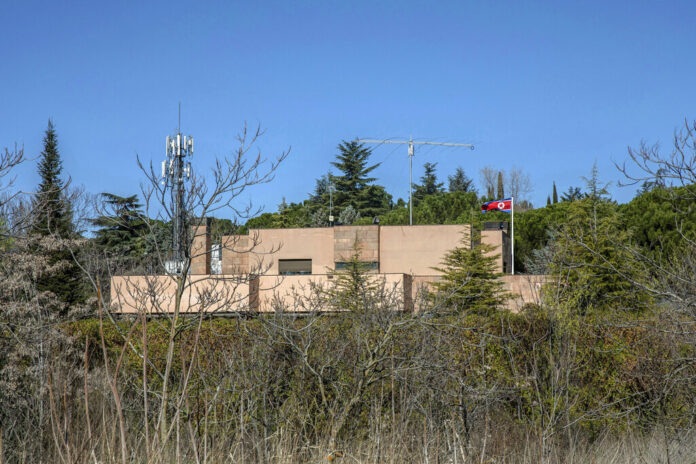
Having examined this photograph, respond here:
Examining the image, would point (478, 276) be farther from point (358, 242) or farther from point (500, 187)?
point (500, 187)

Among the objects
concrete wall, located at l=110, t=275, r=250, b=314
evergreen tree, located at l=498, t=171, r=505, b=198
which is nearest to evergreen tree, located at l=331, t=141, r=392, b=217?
evergreen tree, located at l=498, t=171, r=505, b=198

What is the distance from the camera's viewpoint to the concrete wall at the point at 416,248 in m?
31.6

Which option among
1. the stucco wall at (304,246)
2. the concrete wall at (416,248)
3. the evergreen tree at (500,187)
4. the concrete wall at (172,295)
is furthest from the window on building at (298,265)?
the evergreen tree at (500,187)

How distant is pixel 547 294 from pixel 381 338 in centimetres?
426

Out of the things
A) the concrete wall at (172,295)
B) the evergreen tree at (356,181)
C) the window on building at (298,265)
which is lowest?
the concrete wall at (172,295)

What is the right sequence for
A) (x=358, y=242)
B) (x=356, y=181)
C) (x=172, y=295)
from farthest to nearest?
(x=356, y=181) < (x=358, y=242) < (x=172, y=295)

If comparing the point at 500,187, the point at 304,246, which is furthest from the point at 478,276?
the point at 500,187

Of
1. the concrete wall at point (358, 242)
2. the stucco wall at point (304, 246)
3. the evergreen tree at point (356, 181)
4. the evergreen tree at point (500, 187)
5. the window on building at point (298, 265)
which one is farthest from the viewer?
the evergreen tree at point (500, 187)

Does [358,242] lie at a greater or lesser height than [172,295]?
greater

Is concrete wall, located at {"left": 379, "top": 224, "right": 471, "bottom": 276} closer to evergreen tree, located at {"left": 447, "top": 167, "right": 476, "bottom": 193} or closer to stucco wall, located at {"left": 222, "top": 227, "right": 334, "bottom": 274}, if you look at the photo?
stucco wall, located at {"left": 222, "top": 227, "right": 334, "bottom": 274}

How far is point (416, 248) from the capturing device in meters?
31.8

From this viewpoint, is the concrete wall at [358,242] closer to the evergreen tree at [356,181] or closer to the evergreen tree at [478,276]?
the evergreen tree at [478,276]

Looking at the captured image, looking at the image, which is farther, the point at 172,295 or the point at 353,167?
the point at 353,167

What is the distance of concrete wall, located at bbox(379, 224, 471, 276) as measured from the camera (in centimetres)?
3159
